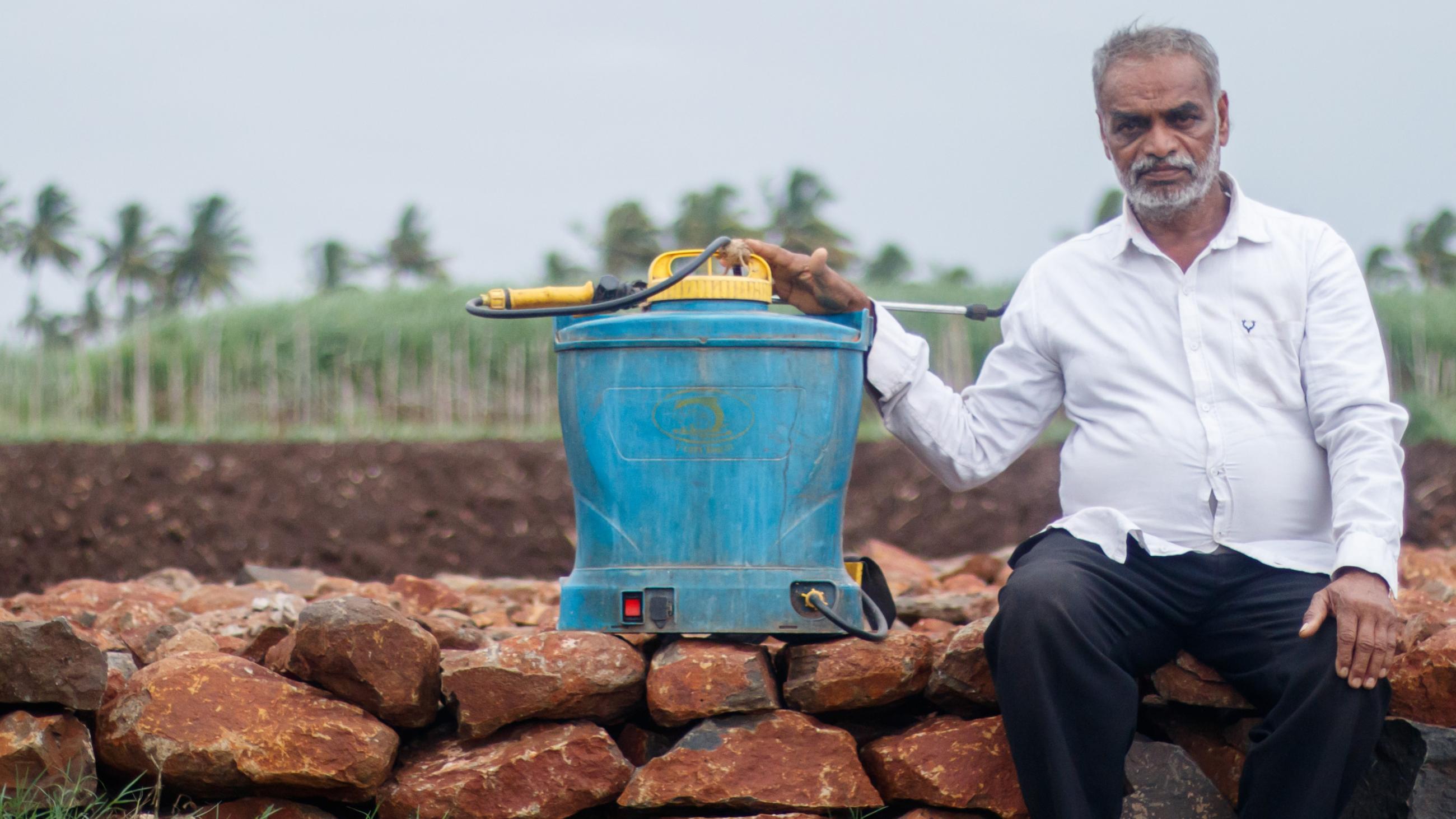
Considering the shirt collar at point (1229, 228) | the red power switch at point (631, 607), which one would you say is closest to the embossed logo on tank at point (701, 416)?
the red power switch at point (631, 607)

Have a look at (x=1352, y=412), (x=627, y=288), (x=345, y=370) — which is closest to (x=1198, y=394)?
(x=1352, y=412)

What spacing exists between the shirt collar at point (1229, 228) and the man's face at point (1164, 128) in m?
0.05

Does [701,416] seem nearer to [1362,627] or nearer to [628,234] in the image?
[1362,627]

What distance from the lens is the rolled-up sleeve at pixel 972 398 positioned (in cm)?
280

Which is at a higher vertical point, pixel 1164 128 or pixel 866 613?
pixel 1164 128

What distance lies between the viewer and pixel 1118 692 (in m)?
2.36

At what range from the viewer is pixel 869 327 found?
9.15 feet

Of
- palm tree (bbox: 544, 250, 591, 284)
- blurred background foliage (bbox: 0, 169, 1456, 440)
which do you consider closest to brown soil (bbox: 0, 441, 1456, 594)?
blurred background foliage (bbox: 0, 169, 1456, 440)

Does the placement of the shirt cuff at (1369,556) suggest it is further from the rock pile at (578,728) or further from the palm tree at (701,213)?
the palm tree at (701,213)

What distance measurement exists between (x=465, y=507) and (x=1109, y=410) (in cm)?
730

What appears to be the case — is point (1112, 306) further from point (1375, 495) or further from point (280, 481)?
point (280, 481)

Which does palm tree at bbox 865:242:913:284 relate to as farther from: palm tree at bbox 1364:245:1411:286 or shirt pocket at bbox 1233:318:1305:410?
shirt pocket at bbox 1233:318:1305:410

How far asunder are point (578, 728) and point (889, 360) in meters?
0.91

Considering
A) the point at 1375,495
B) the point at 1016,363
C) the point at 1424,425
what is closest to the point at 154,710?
the point at 1016,363
